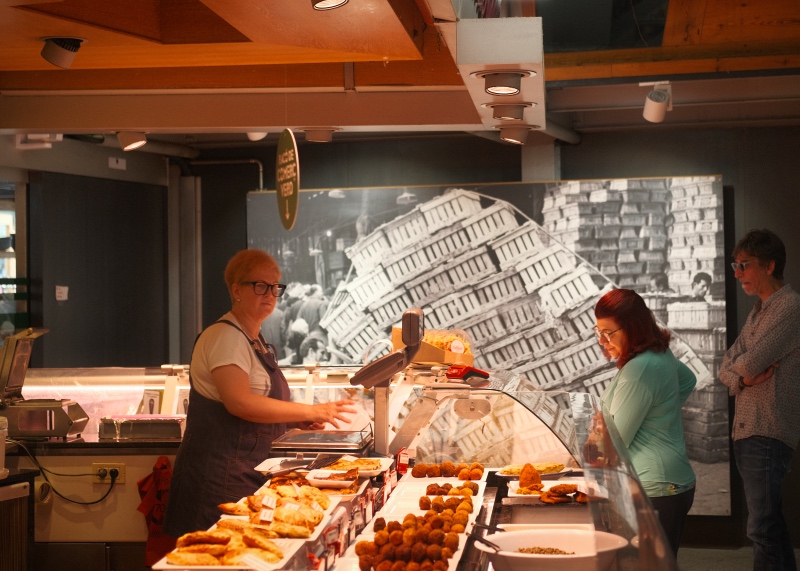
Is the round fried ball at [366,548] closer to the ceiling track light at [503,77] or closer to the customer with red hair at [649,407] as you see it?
the customer with red hair at [649,407]

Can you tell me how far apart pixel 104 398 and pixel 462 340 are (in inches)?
76.5

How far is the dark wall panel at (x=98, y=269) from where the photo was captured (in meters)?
6.85

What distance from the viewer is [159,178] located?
779 centimetres

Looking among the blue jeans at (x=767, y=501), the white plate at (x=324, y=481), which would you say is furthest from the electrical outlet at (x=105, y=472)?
the blue jeans at (x=767, y=501)

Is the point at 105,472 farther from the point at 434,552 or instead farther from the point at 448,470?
the point at 434,552

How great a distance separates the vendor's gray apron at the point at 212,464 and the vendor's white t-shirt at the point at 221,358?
0.04 m

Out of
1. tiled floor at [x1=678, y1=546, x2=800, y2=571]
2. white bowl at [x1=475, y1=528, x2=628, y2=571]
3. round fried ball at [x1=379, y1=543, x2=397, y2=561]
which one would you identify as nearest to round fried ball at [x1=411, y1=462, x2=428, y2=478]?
white bowl at [x1=475, y1=528, x2=628, y2=571]

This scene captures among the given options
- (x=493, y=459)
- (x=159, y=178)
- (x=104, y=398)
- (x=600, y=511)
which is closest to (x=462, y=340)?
(x=493, y=459)

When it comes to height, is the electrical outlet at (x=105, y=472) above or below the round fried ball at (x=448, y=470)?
below

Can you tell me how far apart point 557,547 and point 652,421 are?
3.97 ft

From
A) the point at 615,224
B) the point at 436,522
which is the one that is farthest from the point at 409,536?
the point at 615,224

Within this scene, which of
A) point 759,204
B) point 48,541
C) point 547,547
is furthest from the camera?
point 759,204

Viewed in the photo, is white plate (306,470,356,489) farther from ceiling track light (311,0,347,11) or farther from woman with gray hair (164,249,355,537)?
ceiling track light (311,0,347,11)

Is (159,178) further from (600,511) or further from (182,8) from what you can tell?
(600,511)
